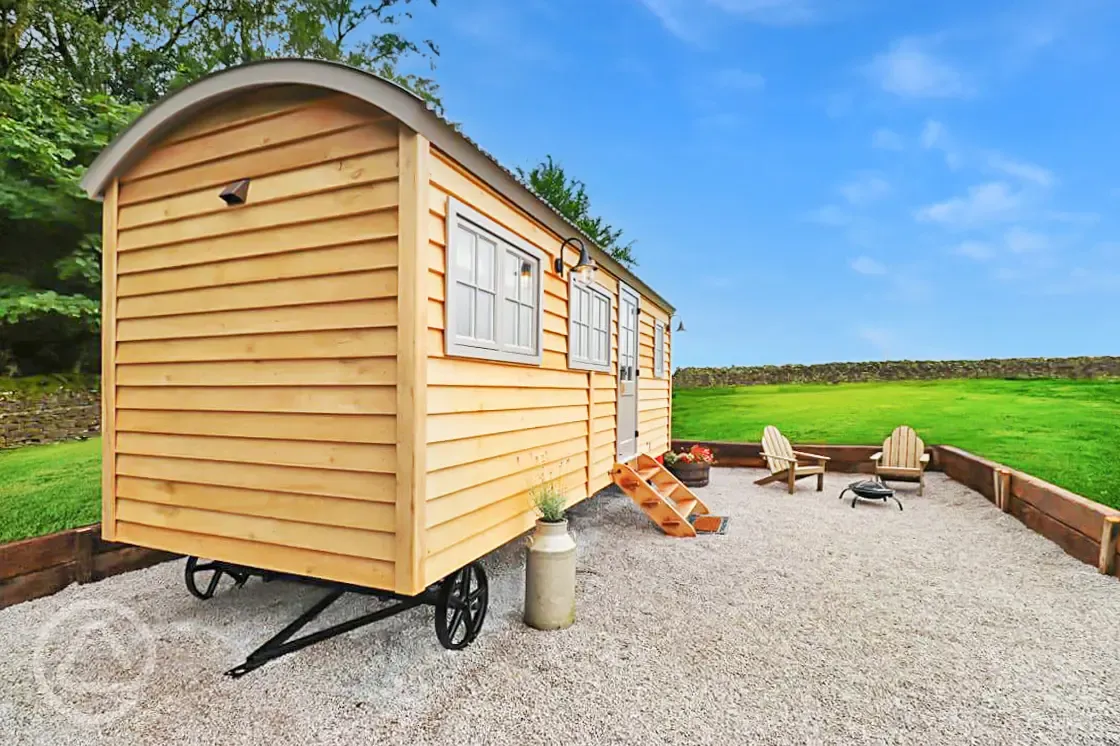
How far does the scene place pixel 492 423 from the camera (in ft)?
12.4

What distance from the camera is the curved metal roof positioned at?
9.51ft

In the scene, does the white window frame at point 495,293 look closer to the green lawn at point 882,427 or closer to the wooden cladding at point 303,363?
the wooden cladding at point 303,363

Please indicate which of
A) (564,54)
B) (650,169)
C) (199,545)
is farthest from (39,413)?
(650,169)

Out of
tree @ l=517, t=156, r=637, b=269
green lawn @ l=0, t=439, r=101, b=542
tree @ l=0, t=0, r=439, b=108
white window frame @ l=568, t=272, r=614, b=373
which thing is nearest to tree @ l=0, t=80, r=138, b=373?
tree @ l=0, t=0, r=439, b=108

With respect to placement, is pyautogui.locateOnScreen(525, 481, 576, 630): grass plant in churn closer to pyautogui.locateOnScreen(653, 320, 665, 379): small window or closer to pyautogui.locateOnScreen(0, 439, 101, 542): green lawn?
pyautogui.locateOnScreen(0, 439, 101, 542): green lawn

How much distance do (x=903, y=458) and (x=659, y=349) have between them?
14.0 ft

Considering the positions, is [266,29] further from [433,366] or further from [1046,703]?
[1046,703]

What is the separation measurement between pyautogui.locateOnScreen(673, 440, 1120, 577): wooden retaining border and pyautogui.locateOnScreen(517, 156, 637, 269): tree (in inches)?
418

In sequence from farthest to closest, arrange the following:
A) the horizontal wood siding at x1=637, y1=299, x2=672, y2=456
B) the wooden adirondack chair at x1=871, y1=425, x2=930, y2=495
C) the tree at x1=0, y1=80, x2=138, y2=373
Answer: the tree at x1=0, y1=80, x2=138, y2=373 → the wooden adirondack chair at x1=871, y1=425, x2=930, y2=495 → the horizontal wood siding at x1=637, y1=299, x2=672, y2=456

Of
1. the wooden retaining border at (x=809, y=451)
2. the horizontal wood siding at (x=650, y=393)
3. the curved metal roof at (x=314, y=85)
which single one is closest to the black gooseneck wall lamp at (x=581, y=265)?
the curved metal roof at (x=314, y=85)

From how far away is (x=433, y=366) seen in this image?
3.07 m

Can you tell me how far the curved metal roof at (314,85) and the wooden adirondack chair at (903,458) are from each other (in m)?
7.15

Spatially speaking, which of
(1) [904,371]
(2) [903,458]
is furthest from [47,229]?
(1) [904,371]

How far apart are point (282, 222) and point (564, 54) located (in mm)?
17311
